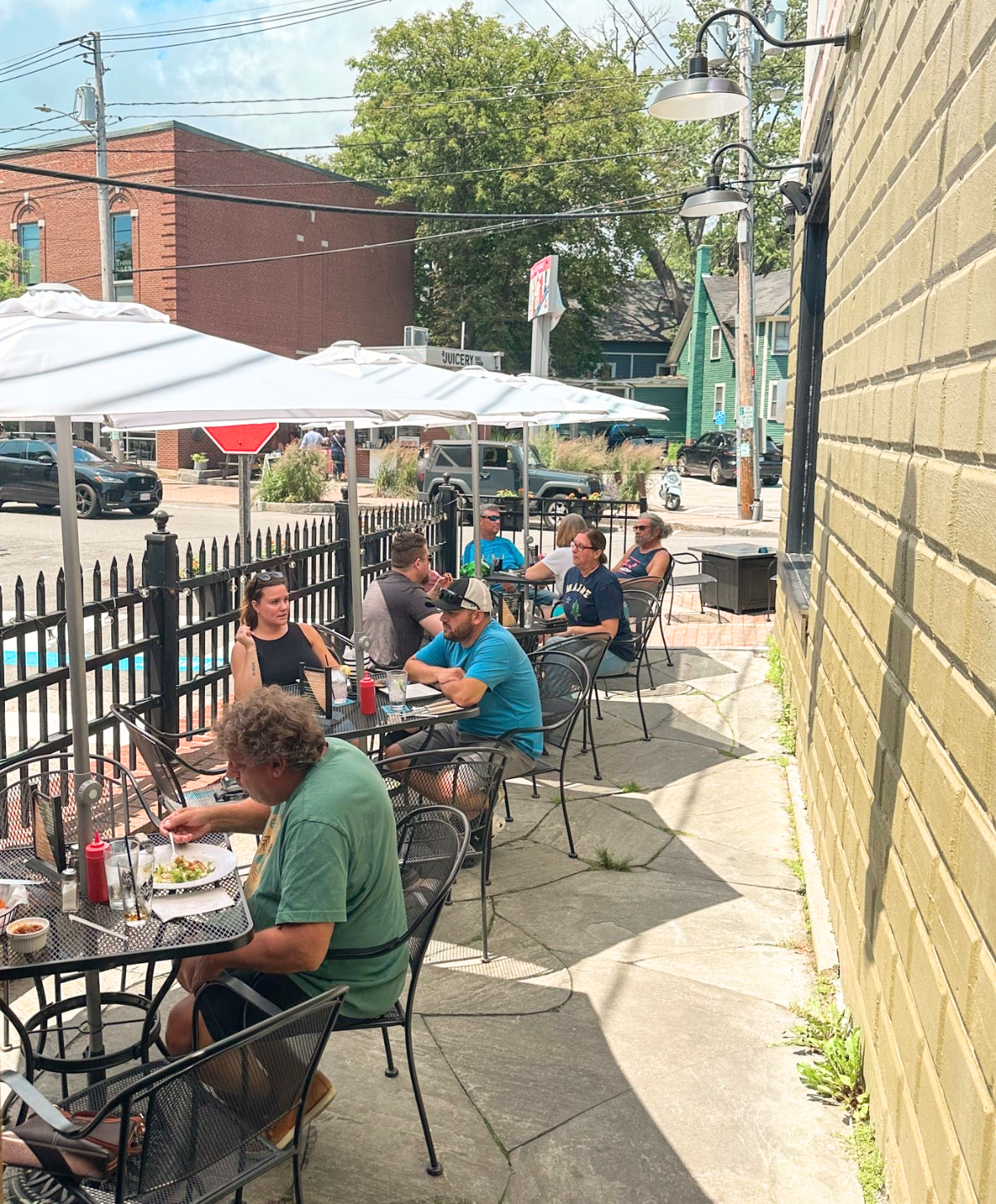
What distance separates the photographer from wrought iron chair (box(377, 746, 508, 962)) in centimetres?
443

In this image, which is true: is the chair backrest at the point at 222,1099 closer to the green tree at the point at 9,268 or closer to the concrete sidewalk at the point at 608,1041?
the concrete sidewalk at the point at 608,1041

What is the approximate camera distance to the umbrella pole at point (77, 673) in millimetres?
3381

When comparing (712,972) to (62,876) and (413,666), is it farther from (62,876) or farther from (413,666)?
(62,876)

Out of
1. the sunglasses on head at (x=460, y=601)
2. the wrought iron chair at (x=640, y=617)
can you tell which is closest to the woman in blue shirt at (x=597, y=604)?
the wrought iron chair at (x=640, y=617)

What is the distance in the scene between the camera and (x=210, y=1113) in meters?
2.59

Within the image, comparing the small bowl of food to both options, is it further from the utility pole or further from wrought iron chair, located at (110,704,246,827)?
the utility pole

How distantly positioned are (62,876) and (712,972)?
251 cm

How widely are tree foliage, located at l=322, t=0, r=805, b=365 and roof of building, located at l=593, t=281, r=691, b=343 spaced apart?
27.8 ft

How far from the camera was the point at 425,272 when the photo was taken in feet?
153

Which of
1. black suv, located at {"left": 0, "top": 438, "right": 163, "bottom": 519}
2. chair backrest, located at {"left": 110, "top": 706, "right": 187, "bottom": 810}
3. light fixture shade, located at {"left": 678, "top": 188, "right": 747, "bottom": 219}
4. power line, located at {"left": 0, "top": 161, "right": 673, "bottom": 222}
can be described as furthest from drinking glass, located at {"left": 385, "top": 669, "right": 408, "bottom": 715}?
black suv, located at {"left": 0, "top": 438, "right": 163, "bottom": 519}

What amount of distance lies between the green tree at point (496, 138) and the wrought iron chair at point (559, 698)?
1467 inches

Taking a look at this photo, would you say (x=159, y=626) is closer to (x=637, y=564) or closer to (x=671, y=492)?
(x=637, y=564)

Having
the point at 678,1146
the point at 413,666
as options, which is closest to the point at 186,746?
the point at 413,666

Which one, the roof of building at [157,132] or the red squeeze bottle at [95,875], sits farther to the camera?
the roof of building at [157,132]
